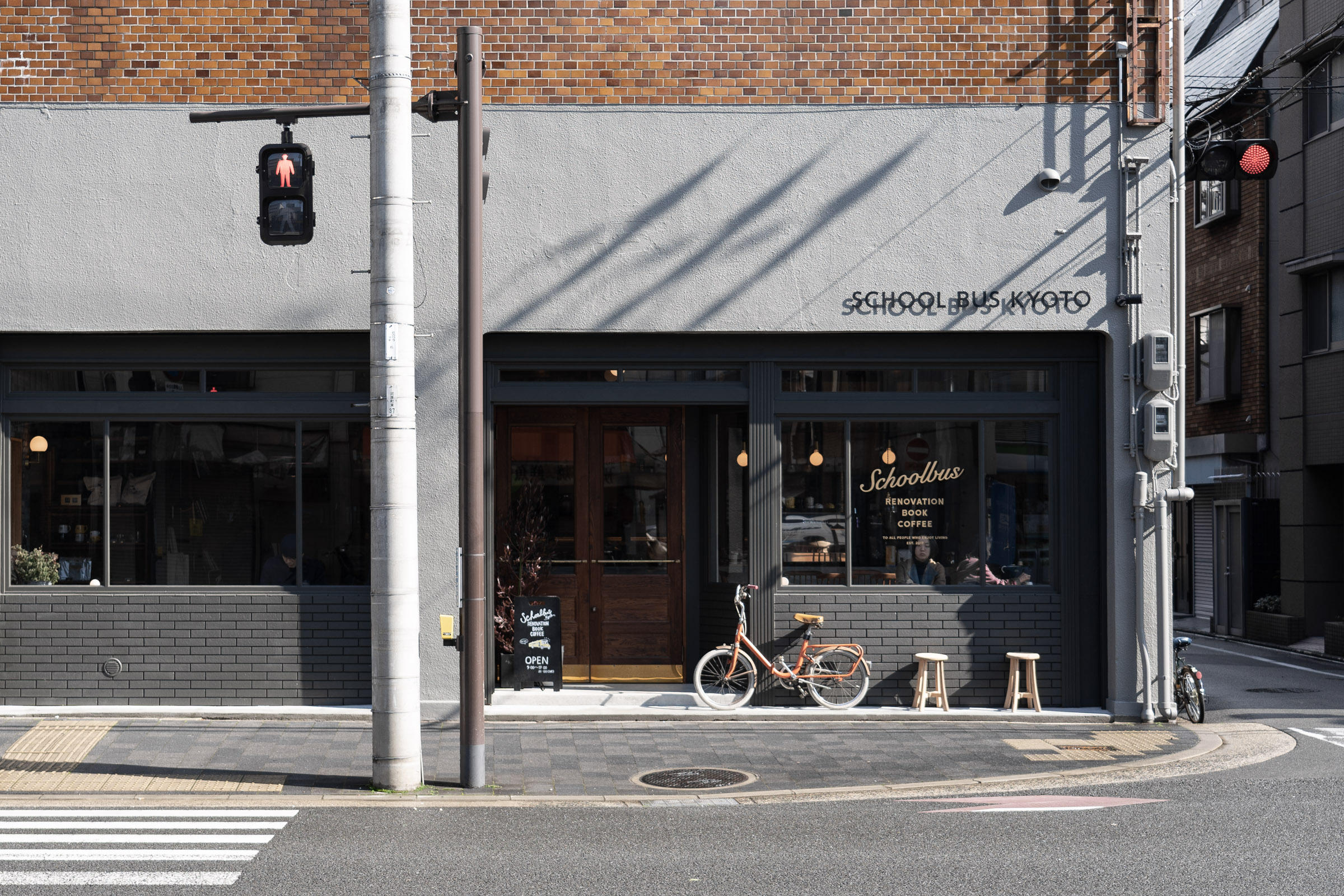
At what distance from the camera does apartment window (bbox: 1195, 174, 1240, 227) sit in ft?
80.4

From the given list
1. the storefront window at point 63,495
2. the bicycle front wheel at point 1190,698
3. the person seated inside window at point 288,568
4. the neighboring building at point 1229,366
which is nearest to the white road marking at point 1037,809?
the bicycle front wheel at point 1190,698

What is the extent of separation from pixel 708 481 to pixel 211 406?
473 centimetres

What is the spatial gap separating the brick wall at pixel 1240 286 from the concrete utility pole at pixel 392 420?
1747 centimetres

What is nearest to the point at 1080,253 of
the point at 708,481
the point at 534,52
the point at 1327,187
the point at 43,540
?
the point at 708,481

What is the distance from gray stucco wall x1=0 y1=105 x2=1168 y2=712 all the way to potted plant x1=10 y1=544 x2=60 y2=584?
6.70 feet

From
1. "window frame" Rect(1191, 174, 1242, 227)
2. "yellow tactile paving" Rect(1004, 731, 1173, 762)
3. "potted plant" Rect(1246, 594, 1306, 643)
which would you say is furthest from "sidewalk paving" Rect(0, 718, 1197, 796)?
"window frame" Rect(1191, 174, 1242, 227)

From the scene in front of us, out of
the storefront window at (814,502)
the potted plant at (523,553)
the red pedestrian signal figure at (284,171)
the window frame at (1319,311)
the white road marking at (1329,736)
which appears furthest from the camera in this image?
the window frame at (1319,311)

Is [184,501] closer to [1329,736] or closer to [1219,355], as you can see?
[1329,736]

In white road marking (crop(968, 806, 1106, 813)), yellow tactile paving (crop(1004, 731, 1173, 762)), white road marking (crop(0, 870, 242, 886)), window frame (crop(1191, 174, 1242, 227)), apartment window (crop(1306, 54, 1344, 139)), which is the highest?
apartment window (crop(1306, 54, 1344, 139))

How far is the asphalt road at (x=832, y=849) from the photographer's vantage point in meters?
6.51

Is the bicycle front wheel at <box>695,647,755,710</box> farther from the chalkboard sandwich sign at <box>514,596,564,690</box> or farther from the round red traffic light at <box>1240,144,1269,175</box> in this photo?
the round red traffic light at <box>1240,144,1269,175</box>

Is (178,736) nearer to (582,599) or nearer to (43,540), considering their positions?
(43,540)

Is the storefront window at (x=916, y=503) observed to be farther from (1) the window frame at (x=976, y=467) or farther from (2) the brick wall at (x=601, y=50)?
(2) the brick wall at (x=601, y=50)

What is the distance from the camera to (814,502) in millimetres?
12508
